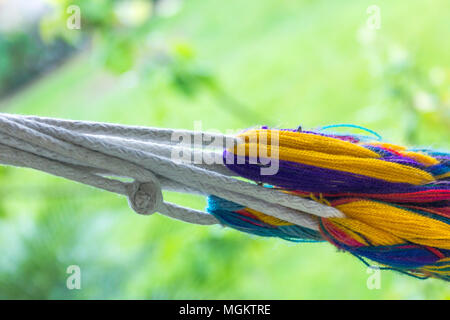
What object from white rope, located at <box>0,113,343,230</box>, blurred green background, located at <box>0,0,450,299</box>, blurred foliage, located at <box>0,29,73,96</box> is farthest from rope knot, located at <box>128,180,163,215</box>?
blurred foliage, located at <box>0,29,73,96</box>

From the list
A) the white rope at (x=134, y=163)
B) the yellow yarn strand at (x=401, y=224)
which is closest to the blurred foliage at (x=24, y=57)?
the white rope at (x=134, y=163)

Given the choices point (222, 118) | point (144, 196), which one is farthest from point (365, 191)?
point (222, 118)

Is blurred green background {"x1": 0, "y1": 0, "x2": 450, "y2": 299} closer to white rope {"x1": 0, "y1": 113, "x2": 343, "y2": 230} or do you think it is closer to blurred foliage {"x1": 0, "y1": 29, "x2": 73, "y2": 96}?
white rope {"x1": 0, "y1": 113, "x2": 343, "y2": 230}

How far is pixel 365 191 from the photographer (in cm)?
47

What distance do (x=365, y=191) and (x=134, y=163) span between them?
201mm

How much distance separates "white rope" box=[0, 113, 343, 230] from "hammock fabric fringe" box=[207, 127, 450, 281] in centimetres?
1

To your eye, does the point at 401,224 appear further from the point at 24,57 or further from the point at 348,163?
the point at 24,57

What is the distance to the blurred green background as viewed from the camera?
145 cm

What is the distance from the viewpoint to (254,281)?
2014 millimetres

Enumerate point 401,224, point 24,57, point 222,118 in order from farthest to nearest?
point 24,57 → point 222,118 → point 401,224

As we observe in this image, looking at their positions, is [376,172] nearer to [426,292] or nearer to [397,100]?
[426,292]

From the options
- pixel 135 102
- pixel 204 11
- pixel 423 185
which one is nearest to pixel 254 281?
pixel 423 185

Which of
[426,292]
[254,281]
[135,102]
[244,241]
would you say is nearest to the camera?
[426,292]

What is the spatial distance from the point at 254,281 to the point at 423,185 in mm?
1610
